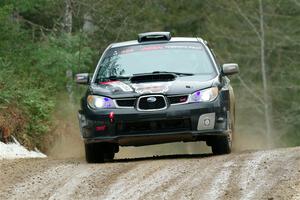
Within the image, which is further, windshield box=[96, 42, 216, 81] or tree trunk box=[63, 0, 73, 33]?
tree trunk box=[63, 0, 73, 33]

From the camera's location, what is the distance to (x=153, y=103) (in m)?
11.8

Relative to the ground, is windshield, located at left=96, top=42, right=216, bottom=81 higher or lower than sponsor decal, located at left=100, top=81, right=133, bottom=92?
higher

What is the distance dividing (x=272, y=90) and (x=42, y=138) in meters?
29.7

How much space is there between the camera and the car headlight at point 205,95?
38.9ft

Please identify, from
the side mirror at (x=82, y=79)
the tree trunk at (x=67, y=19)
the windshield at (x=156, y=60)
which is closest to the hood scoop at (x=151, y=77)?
the windshield at (x=156, y=60)

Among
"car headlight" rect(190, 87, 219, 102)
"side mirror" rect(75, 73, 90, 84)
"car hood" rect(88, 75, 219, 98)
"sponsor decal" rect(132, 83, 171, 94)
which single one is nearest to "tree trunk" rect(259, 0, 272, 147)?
"side mirror" rect(75, 73, 90, 84)

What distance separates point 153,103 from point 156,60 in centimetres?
153

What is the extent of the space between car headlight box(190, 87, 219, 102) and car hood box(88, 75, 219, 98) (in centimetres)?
6

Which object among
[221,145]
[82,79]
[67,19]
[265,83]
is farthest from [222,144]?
[265,83]

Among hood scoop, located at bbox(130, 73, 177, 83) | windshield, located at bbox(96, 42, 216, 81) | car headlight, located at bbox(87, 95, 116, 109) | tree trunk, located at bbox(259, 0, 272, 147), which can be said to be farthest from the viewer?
tree trunk, located at bbox(259, 0, 272, 147)

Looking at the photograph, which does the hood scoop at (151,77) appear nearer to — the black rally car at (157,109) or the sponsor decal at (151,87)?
the black rally car at (157,109)

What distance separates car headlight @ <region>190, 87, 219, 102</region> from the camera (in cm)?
1186

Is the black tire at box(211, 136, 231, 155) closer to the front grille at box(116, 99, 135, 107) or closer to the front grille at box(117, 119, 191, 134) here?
the front grille at box(117, 119, 191, 134)

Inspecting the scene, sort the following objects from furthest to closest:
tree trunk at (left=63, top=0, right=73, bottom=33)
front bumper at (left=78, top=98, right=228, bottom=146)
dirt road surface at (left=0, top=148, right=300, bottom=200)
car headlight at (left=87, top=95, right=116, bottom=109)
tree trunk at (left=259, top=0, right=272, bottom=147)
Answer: tree trunk at (left=259, top=0, right=272, bottom=147)
tree trunk at (left=63, top=0, right=73, bottom=33)
car headlight at (left=87, top=95, right=116, bottom=109)
front bumper at (left=78, top=98, right=228, bottom=146)
dirt road surface at (left=0, top=148, right=300, bottom=200)
